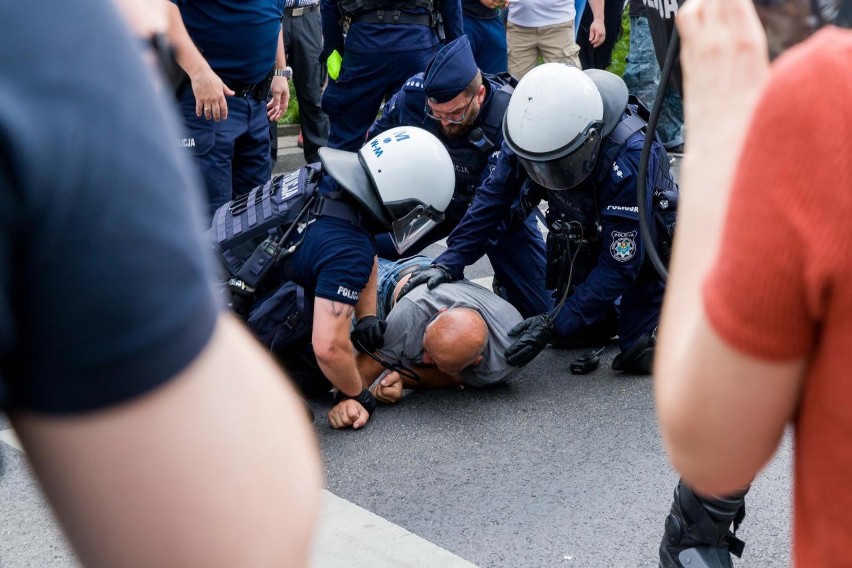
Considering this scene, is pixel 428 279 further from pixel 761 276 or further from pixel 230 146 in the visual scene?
pixel 761 276

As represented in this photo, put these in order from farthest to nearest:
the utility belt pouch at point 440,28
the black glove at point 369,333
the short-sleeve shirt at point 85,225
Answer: the utility belt pouch at point 440,28, the black glove at point 369,333, the short-sleeve shirt at point 85,225

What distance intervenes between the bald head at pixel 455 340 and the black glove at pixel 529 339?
0.10 meters

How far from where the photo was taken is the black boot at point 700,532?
2.33 m

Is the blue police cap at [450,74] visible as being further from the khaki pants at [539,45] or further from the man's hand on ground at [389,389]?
the khaki pants at [539,45]

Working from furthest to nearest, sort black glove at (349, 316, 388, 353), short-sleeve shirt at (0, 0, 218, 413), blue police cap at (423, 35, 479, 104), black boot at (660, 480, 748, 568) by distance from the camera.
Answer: blue police cap at (423, 35, 479, 104) → black glove at (349, 316, 388, 353) → black boot at (660, 480, 748, 568) → short-sleeve shirt at (0, 0, 218, 413)

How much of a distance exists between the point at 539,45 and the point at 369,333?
11.1 ft

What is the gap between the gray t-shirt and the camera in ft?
12.1

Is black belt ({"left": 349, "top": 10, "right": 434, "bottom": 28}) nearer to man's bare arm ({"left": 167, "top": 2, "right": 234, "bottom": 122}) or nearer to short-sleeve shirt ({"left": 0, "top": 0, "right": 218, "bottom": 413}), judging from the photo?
man's bare arm ({"left": 167, "top": 2, "right": 234, "bottom": 122})

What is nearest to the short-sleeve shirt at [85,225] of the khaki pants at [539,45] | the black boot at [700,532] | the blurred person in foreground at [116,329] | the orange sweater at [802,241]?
the blurred person in foreground at [116,329]

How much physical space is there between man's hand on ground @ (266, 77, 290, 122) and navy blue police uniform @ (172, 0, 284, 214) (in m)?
0.37

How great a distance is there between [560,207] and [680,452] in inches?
126

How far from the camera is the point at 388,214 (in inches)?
138

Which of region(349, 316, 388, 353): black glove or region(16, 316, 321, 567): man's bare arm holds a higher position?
region(16, 316, 321, 567): man's bare arm

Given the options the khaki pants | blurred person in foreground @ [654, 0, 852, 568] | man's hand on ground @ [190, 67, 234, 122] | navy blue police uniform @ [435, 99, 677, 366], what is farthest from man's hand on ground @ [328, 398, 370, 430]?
the khaki pants
